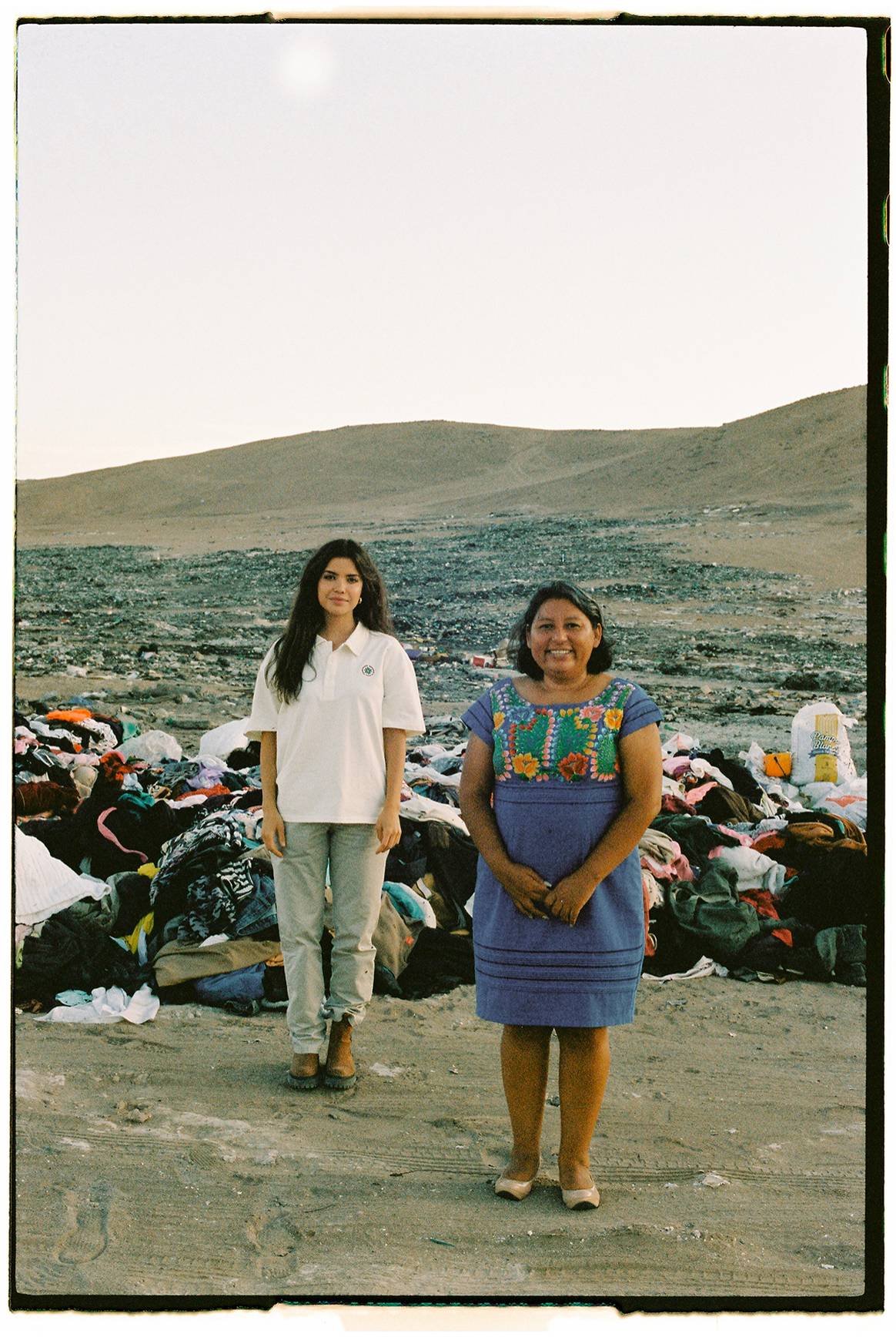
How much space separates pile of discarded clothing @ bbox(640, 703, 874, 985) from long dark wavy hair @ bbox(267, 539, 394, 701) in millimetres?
1567

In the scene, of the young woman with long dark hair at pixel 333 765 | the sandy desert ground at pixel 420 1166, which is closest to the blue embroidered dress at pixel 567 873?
the sandy desert ground at pixel 420 1166

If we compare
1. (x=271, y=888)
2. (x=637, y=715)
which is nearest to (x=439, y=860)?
(x=271, y=888)

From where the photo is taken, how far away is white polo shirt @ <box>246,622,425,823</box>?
11.7 feet

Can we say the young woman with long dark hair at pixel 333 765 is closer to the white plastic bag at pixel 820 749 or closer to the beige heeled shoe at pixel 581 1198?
the beige heeled shoe at pixel 581 1198

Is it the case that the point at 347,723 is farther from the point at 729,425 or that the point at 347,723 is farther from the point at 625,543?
the point at 729,425

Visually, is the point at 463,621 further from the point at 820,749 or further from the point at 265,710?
the point at 265,710

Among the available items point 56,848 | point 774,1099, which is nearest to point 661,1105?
point 774,1099

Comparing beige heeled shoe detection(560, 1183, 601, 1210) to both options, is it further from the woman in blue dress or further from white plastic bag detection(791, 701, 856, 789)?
white plastic bag detection(791, 701, 856, 789)

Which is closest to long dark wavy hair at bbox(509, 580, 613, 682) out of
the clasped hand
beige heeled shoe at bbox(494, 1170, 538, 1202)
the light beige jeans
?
the clasped hand

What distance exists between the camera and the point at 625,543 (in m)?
13.8

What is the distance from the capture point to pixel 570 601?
3.03 meters

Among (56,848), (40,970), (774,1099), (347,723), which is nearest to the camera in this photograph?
(347,723)

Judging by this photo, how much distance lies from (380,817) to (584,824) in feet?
2.67

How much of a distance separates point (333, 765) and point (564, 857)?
86 centimetres
